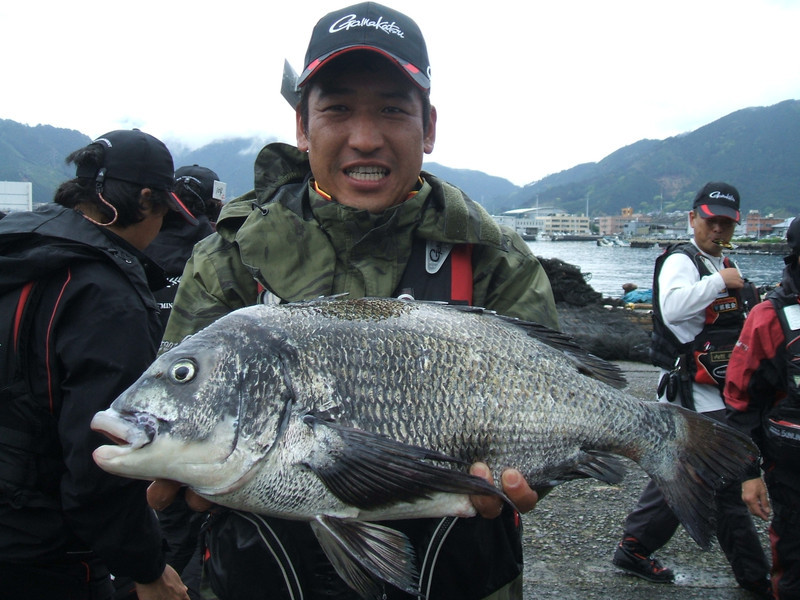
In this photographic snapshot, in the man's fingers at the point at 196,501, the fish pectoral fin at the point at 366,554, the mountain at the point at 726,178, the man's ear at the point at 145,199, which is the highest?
the mountain at the point at 726,178

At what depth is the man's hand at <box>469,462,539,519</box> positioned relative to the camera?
5.50ft

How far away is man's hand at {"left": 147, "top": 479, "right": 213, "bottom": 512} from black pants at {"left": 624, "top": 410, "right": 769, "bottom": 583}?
3388mm

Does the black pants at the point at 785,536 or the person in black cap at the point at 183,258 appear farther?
the person in black cap at the point at 183,258

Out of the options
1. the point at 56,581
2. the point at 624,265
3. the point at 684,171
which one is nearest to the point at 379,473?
the point at 56,581

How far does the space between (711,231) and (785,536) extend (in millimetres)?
2418

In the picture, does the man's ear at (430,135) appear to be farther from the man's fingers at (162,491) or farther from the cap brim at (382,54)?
the man's fingers at (162,491)

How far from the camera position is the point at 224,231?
2131 millimetres

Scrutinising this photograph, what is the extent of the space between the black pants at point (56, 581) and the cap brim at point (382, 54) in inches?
91.8

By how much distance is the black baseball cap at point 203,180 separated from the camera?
5.24 meters

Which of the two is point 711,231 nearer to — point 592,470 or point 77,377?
point 592,470

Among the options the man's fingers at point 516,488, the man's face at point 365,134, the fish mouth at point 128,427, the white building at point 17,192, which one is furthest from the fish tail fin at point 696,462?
the white building at point 17,192

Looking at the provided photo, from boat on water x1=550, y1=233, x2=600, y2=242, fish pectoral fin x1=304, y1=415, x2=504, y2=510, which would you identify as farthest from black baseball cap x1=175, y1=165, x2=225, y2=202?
boat on water x1=550, y1=233, x2=600, y2=242

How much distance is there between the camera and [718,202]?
4848mm

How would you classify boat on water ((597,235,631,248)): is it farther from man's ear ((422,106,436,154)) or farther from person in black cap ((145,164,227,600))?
man's ear ((422,106,436,154))
